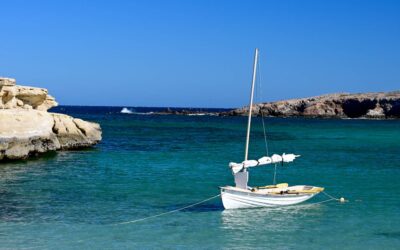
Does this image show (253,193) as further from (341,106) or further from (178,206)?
(341,106)

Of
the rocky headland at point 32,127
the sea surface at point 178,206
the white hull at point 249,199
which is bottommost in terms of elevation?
the sea surface at point 178,206

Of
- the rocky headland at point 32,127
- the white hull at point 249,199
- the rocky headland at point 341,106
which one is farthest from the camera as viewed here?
the rocky headland at point 341,106

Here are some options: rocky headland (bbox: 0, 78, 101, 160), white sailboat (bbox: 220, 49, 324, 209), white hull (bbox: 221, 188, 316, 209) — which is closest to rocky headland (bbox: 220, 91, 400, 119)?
rocky headland (bbox: 0, 78, 101, 160)

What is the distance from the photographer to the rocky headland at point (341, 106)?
16112 centimetres

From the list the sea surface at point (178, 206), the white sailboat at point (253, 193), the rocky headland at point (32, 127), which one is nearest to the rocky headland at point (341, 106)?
the rocky headland at point (32, 127)

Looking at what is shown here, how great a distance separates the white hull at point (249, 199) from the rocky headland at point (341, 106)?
134072 mm

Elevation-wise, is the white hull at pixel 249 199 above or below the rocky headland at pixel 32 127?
below

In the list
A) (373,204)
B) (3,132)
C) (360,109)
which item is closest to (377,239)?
(373,204)

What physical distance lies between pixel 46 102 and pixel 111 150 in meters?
8.16

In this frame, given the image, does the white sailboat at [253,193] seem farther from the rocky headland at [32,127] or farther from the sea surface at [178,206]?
the rocky headland at [32,127]

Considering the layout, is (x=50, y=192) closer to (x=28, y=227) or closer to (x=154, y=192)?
(x=154, y=192)

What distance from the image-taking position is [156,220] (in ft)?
83.0

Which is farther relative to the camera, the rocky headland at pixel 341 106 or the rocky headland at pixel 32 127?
the rocky headland at pixel 341 106

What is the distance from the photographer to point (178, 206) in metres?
28.6
